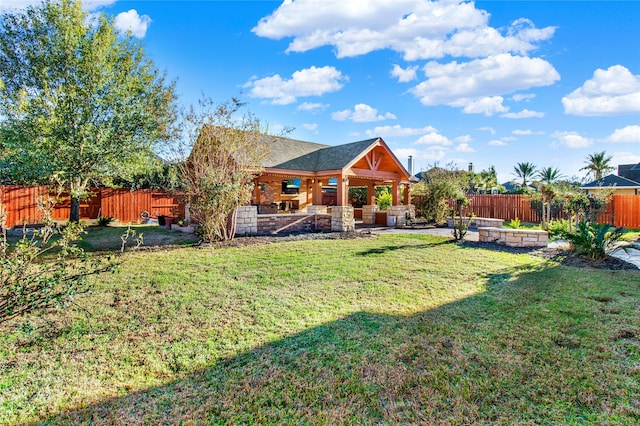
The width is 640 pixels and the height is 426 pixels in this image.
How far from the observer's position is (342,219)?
1362 cm

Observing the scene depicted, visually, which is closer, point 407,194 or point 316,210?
point 316,210

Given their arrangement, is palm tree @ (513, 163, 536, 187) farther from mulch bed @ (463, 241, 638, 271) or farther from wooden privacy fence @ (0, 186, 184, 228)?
wooden privacy fence @ (0, 186, 184, 228)

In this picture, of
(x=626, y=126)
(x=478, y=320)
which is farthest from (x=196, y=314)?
(x=626, y=126)

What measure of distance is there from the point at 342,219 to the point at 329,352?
1006 centimetres

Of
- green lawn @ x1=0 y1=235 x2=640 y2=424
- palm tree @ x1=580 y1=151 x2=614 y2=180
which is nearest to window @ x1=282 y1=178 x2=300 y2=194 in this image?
green lawn @ x1=0 y1=235 x2=640 y2=424

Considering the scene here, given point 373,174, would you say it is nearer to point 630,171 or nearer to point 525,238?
point 525,238

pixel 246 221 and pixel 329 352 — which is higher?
pixel 246 221

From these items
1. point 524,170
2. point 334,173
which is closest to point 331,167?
point 334,173

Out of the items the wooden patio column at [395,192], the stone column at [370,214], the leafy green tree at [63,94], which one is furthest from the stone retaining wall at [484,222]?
the leafy green tree at [63,94]

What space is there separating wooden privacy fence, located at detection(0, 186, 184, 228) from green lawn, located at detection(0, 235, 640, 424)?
11.0 metres

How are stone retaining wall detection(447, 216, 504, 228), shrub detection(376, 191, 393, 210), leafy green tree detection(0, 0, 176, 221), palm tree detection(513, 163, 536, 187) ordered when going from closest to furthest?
leafy green tree detection(0, 0, 176, 221)
stone retaining wall detection(447, 216, 504, 228)
shrub detection(376, 191, 393, 210)
palm tree detection(513, 163, 536, 187)

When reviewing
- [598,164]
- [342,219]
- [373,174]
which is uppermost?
[598,164]

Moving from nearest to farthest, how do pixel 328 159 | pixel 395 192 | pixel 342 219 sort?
pixel 342 219 < pixel 328 159 < pixel 395 192

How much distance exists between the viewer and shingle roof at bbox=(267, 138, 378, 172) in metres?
15.4
